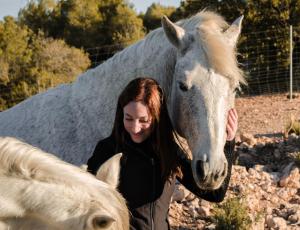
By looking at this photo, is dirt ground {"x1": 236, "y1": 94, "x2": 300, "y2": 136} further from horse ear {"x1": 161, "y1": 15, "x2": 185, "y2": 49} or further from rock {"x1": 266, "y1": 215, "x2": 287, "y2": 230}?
horse ear {"x1": 161, "y1": 15, "x2": 185, "y2": 49}

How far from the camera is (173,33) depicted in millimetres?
3025

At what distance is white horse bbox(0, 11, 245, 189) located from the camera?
2.67m

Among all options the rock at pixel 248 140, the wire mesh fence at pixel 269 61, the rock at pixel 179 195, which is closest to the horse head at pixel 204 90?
the rock at pixel 179 195

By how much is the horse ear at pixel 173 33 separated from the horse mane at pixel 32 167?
1692 mm

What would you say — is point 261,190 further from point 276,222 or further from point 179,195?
point 179,195

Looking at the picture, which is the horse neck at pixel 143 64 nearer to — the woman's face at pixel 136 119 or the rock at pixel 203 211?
the woman's face at pixel 136 119

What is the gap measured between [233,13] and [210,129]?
40.3ft

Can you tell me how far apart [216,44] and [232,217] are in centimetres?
214

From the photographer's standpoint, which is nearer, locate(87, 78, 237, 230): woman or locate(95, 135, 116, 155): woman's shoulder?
locate(87, 78, 237, 230): woman

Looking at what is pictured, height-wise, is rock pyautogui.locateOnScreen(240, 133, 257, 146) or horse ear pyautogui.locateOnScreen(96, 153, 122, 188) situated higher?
horse ear pyautogui.locateOnScreen(96, 153, 122, 188)

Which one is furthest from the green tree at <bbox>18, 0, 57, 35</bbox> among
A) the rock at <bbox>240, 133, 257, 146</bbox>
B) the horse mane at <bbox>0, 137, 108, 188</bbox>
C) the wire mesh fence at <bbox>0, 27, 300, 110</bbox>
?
the horse mane at <bbox>0, 137, 108, 188</bbox>

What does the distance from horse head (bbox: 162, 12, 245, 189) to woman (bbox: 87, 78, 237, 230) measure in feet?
0.71

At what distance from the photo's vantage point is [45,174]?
1475 mm

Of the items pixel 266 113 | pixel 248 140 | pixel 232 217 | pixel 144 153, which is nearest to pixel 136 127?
pixel 144 153
